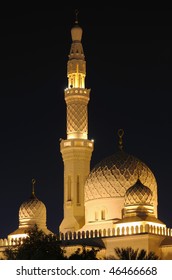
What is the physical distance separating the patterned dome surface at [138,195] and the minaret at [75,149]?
16.6 feet

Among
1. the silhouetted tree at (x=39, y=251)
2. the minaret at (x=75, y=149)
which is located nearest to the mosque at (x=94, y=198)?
the minaret at (x=75, y=149)

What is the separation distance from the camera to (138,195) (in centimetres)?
3077

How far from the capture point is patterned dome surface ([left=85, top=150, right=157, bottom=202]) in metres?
34.0

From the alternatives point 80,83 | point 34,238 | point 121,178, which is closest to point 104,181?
point 121,178

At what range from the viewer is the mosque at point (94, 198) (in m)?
30.0

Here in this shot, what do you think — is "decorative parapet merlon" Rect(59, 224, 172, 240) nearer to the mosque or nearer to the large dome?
the mosque

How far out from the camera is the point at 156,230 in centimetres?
2994

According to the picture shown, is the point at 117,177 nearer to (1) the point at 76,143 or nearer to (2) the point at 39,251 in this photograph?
(1) the point at 76,143

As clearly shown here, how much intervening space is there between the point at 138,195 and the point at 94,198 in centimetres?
407

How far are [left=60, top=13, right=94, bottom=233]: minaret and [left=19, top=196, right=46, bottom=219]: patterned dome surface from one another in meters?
1.58

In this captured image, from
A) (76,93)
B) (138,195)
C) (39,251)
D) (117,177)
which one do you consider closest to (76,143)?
(76,93)

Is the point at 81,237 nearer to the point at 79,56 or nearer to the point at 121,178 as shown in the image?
the point at 121,178
